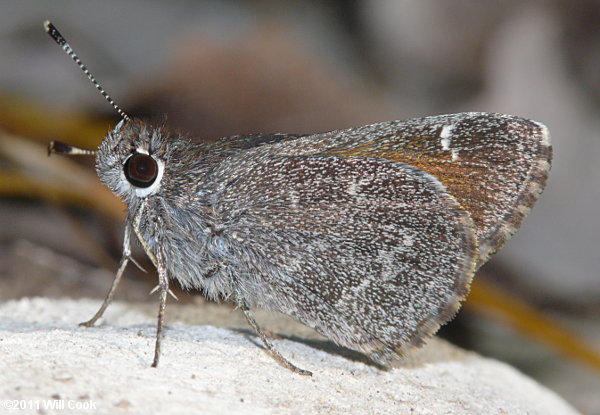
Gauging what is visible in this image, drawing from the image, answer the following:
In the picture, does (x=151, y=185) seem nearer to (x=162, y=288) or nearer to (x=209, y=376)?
(x=162, y=288)

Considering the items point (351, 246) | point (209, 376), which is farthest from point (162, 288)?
point (351, 246)

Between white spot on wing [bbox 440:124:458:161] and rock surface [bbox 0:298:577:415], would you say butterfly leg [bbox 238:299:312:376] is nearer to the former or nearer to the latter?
rock surface [bbox 0:298:577:415]

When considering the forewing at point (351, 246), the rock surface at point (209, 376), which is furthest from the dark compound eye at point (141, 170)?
the rock surface at point (209, 376)

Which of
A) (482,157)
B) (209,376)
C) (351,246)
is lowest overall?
(209,376)

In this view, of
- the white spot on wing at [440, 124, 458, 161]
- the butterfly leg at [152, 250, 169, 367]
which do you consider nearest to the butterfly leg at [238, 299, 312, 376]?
the butterfly leg at [152, 250, 169, 367]

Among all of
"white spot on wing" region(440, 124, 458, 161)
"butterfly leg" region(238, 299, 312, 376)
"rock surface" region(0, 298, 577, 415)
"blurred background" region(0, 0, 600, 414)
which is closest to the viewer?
"rock surface" region(0, 298, 577, 415)
